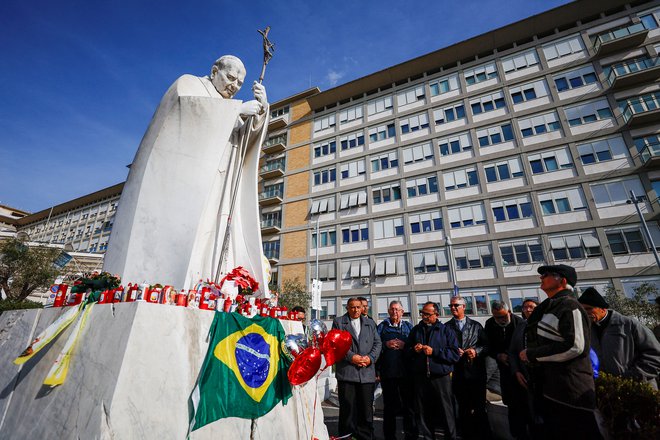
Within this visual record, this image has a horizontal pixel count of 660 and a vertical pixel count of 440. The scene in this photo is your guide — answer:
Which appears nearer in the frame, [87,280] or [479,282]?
[87,280]

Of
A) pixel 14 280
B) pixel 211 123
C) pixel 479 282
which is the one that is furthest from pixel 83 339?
pixel 14 280

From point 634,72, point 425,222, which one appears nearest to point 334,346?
point 425,222

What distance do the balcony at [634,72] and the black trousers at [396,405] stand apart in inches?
1027

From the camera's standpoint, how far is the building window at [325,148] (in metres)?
30.5

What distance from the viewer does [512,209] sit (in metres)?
21.7

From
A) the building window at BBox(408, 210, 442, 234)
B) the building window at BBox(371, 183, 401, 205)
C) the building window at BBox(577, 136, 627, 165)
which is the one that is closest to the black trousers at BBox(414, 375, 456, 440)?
the building window at BBox(408, 210, 442, 234)

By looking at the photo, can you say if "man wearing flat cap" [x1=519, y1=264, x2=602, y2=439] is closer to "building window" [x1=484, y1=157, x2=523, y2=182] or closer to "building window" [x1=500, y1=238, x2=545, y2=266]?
"building window" [x1=500, y1=238, x2=545, y2=266]

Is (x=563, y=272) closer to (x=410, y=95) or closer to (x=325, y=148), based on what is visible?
(x=410, y=95)

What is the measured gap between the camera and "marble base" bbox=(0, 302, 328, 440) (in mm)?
2335

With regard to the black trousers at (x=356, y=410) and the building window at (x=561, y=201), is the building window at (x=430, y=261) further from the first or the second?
the black trousers at (x=356, y=410)

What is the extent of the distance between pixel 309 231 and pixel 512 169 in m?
16.6

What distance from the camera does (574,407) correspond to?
2357 mm

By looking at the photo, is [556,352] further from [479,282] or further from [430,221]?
[430,221]

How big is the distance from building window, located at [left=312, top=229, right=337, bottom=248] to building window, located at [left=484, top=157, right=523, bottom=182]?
1270cm
